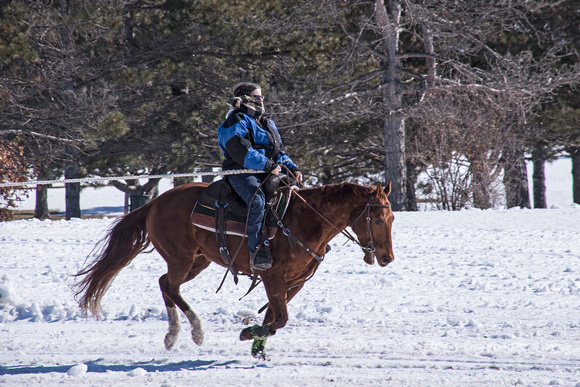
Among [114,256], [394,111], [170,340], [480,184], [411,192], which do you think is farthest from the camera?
[411,192]

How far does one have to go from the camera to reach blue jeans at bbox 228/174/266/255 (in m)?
5.02

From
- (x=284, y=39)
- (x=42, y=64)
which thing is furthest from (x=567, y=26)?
(x=42, y=64)

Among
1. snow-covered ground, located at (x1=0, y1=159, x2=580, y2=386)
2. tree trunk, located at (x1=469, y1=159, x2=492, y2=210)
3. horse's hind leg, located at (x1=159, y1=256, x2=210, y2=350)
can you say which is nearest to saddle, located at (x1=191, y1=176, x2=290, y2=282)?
horse's hind leg, located at (x1=159, y1=256, x2=210, y2=350)

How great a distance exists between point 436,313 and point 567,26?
17042 mm

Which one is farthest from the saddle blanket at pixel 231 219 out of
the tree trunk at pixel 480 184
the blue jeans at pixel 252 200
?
the tree trunk at pixel 480 184

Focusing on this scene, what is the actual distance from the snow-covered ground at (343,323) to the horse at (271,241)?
37cm

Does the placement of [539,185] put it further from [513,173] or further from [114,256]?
[114,256]

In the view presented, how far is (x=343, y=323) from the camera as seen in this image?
6066mm

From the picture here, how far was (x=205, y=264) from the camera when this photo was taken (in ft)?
20.4

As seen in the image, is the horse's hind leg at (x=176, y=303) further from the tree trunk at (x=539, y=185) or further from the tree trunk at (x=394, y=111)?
the tree trunk at (x=539, y=185)

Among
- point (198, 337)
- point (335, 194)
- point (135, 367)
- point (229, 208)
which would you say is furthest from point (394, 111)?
point (135, 367)

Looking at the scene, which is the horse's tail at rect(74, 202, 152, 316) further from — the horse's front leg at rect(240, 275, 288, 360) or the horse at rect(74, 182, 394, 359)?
the horse's front leg at rect(240, 275, 288, 360)

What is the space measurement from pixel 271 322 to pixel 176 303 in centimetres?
112

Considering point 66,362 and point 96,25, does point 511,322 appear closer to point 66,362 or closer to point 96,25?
point 66,362
